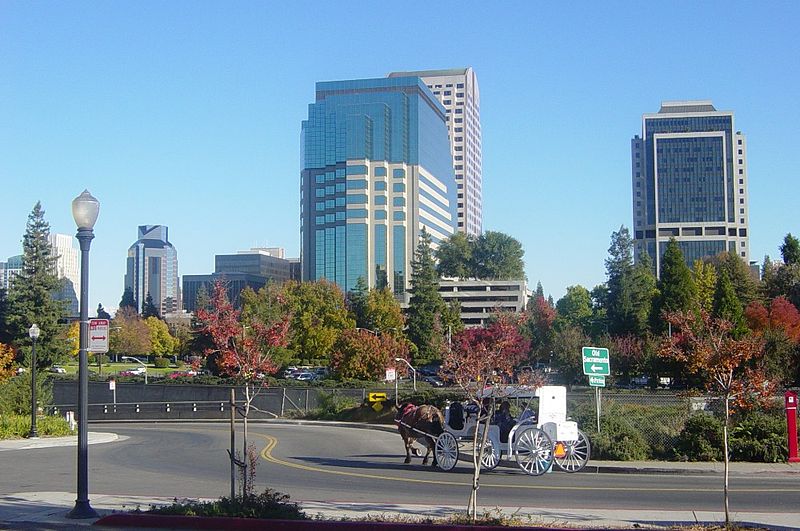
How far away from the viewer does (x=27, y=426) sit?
1459 inches

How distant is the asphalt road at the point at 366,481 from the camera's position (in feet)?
55.3

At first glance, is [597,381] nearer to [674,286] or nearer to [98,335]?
[98,335]

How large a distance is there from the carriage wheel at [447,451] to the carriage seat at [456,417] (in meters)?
0.26

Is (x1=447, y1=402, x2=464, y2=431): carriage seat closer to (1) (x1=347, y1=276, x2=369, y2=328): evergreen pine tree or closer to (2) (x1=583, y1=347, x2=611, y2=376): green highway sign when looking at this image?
(2) (x1=583, y1=347, x2=611, y2=376): green highway sign

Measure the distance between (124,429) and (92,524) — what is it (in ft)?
109

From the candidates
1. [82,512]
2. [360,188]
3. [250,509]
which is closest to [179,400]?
[82,512]

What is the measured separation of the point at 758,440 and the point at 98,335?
16792 millimetres

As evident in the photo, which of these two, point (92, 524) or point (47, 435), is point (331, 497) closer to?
point (92, 524)

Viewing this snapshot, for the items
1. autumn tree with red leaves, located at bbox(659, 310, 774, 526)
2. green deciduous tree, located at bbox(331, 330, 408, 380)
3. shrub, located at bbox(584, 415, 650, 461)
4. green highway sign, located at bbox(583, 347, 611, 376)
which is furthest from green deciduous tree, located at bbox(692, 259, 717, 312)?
autumn tree with red leaves, located at bbox(659, 310, 774, 526)

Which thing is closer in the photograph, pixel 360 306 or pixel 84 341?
pixel 84 341

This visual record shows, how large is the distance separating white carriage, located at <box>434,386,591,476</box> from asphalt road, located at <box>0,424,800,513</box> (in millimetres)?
419

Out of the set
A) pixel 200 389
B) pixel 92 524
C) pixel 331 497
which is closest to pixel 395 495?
pixel 331 497

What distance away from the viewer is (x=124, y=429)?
150 ft

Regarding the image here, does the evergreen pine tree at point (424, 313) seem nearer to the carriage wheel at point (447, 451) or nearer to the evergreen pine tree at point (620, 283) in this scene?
the evergreen pine tree at point (620, 283)
